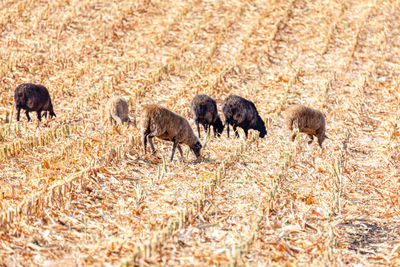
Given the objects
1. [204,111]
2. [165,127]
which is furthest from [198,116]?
[165,127]

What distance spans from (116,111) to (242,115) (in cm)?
296

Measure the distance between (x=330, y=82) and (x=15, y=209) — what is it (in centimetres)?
1085

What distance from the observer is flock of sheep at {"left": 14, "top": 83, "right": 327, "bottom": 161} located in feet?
32.6

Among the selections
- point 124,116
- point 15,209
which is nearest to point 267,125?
point 124,116

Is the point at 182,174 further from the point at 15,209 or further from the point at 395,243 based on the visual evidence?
the point at 395,243

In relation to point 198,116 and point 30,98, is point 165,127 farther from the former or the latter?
point 30,98

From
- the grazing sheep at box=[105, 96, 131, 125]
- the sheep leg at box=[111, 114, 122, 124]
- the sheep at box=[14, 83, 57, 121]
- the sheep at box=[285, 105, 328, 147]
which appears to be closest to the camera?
the sheep at box=[285, 105, 328, 147]

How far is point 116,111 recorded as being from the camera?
1168 centimetres

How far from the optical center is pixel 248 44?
18.1m

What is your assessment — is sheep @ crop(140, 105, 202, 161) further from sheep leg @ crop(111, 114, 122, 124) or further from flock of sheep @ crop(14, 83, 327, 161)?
sheep leg @ crop(111, 114, 122, 124)

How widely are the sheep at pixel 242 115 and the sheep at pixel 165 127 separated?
211 cm

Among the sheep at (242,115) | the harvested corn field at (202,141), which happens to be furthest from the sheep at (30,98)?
the sheep at (242,115)

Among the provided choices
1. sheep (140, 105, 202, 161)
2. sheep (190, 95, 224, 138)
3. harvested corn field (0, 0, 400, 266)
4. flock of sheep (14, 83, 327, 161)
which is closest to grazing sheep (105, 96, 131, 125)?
flock of sheep (14, 83, 327, 161)

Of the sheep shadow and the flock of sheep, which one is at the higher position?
the flock of sheep
